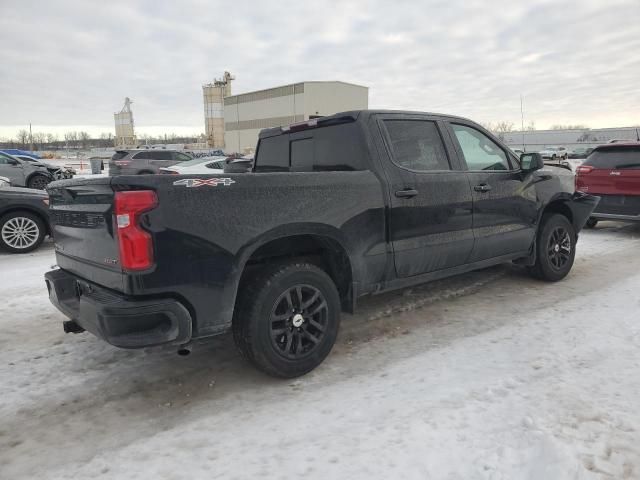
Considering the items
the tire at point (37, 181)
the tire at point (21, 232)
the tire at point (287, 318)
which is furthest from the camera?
the tire at point (37, 181)

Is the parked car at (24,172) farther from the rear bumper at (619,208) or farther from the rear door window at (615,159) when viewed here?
the rear bumper at (619,208)

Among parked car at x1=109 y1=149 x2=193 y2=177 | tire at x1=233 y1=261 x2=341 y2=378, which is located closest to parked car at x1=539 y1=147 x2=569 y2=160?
parked car at x1=109 y1=149 x2=193 y2=177

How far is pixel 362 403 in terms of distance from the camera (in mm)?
3010

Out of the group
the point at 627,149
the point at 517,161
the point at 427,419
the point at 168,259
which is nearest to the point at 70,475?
the point at 168,259

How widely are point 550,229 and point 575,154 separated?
4976 cm

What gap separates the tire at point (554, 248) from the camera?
17.8 feet

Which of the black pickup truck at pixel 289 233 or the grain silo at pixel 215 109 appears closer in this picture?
the black pickup truck at pixel 289 233

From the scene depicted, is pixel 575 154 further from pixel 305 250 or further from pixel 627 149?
pixel 305 250

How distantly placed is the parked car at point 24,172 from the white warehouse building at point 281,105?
3797cm

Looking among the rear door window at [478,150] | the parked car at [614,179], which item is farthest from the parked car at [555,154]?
the rear door window at [478,150]

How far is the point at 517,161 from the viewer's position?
16.8ft

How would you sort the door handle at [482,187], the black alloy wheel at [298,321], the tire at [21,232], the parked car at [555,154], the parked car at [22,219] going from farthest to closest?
the parked car at [555,154]
the tire at [21,232]
the parked car at [22,219]
the door handle at [482,187]
the black alloy wheel at [298,321]

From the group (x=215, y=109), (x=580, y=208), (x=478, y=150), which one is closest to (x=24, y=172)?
(x=478, y=150)

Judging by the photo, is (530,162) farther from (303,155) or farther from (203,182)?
(203,182)
